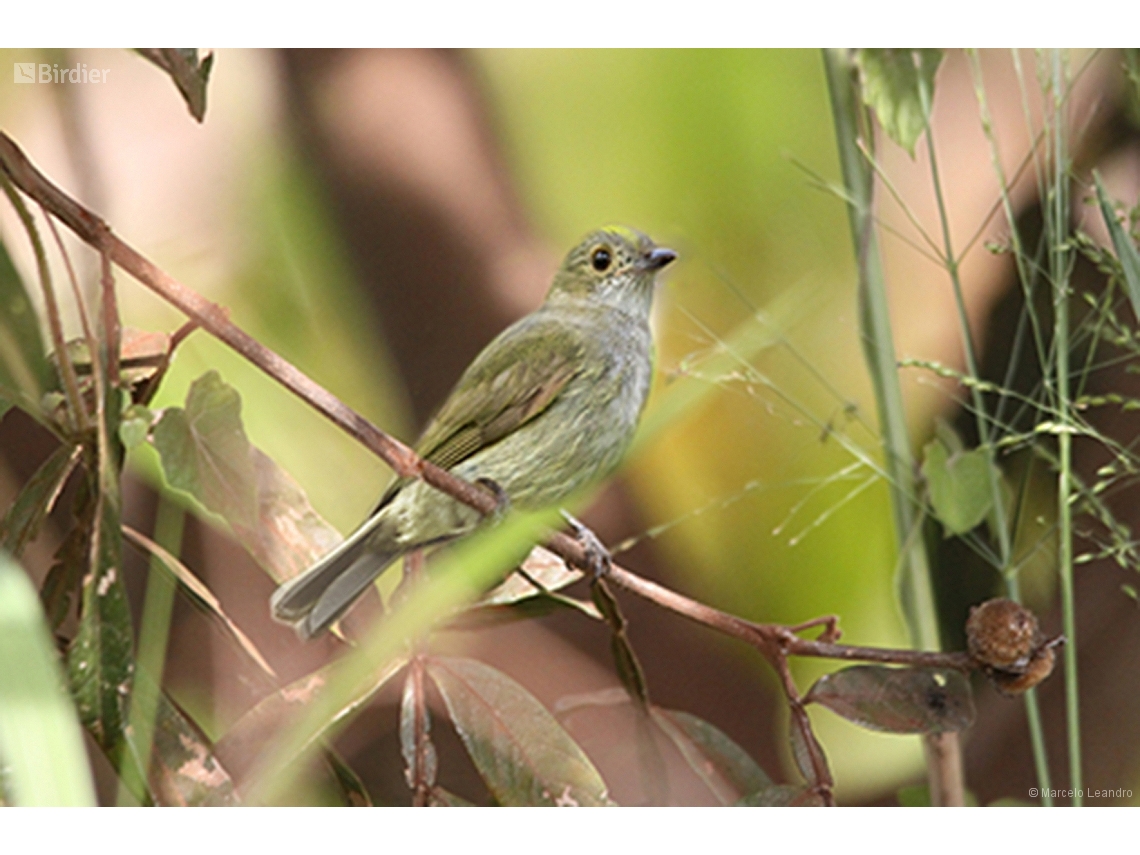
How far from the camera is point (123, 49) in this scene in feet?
5.24

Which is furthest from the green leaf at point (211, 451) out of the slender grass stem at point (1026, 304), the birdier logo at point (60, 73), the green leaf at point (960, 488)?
the slender grass stem at point (1026, 304)

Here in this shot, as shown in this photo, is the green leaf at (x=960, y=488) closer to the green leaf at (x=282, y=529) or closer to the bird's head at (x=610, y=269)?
the bird's head at (x=610, y=269)

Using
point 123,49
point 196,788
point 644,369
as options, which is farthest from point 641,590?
point 123,49

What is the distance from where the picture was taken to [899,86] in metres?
1.61

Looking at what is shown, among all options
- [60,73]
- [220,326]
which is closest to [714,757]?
[220,326]

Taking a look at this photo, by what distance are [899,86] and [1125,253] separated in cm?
39

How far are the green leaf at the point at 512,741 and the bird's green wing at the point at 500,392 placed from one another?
274 mm

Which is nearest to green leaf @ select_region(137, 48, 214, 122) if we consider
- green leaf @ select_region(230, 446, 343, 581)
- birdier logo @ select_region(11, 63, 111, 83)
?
birdier logo @ select_region(11, 63, 111, 83)

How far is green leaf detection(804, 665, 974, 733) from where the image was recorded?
152 cm

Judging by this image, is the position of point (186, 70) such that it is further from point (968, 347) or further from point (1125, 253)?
point (1125, 253)

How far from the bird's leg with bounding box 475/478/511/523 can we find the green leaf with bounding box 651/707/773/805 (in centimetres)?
36

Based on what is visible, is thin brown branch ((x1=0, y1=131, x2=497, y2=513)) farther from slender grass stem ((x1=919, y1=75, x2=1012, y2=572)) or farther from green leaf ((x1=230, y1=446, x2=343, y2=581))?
slender grass stem ((x1=919, y1=75, x2=1012, y2=572))

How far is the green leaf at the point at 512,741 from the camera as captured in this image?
1.52 metres
